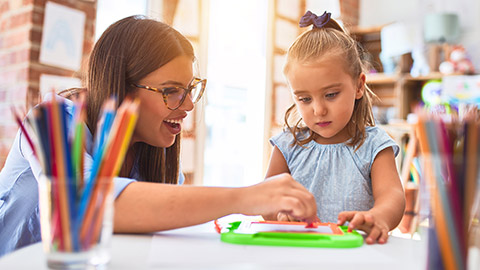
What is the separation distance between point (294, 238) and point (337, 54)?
2.14 feet

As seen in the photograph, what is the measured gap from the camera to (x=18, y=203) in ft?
3.08

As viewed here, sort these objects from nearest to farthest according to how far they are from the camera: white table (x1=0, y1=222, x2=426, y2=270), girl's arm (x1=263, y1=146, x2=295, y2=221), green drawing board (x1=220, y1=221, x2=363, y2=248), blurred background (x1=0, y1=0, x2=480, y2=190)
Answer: white table (x1=0, y1=222, x2=426, y2=270) < green drawing board (x1=220, y1=221, x2=363, y2=248) < girl's arm (x1=263, y1=146, x2=295, y2=221) < blurred background (x1=0, y1=0, x2=480, y2=190)

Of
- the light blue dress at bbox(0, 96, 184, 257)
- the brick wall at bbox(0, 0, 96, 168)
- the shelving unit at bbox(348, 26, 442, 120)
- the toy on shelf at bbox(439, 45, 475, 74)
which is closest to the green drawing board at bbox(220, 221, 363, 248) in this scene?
the light blue dress at bbox(0, 96, 184, 257)

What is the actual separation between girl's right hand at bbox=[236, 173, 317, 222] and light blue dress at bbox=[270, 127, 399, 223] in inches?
20.5

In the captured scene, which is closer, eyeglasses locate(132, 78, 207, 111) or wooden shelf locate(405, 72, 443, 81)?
eyeglasses locate(132, 78, 207, 111)

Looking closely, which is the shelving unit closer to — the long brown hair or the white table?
the long brown hair

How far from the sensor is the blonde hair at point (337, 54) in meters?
1.16

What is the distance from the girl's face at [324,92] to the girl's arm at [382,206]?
145mm

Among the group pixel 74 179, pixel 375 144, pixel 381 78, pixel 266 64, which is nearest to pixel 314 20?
pixel 375 144

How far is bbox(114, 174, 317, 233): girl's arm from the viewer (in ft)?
2.14

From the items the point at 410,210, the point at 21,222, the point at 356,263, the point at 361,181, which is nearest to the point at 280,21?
the point at 410,210

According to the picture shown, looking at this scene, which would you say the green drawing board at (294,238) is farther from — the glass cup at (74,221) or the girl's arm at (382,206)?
the glass cup at (74,221)

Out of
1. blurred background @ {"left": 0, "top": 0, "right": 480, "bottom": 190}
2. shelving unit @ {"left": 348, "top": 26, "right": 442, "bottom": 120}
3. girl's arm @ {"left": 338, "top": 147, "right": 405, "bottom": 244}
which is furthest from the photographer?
shelving unit @ {"left": 348, "top": 26, "right": 442, "bottom": 120}

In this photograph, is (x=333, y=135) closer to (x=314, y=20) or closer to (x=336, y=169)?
(x=336, y=169)
